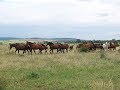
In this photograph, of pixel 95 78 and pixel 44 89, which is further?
pixel 95 78

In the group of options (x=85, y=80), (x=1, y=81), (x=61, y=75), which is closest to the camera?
(x=1, y=81)

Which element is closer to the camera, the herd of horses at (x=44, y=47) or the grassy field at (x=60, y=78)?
the grassy field at (x=60, y=78)

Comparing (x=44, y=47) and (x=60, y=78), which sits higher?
(x=44, y=47)

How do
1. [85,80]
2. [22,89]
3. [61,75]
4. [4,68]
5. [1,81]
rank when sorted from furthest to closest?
[4,68] → [61,75] → [85,80] → [1,81] → [22,89]

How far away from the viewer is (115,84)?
51.9 feet

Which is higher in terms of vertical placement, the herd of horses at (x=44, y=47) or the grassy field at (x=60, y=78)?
the herd of horses at (x=44, y=47)

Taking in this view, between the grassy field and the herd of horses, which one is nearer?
the grassy field

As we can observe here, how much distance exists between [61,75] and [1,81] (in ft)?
13.2

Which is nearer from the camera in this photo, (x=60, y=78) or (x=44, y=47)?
(x=60, y=78)

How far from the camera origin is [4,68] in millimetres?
21422

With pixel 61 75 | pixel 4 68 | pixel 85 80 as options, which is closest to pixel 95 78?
pixel 85 80

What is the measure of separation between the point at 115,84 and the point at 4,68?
832cm

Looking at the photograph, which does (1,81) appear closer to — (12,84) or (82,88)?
(12,84)

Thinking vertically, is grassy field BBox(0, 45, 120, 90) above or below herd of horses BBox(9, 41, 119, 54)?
below
